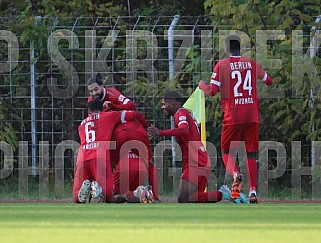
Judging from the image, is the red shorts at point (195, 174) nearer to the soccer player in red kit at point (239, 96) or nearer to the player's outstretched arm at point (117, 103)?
the soccer player in red kit at point (239, 96)

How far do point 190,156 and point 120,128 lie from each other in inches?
36.7

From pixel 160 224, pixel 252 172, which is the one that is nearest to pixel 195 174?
pixel 252 172

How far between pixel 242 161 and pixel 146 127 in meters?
3.26

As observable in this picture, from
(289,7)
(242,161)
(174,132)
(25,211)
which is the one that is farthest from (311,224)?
(289,7)

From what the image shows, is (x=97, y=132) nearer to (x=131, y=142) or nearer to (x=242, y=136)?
(x=131, y=142)

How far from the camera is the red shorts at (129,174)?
1391cm

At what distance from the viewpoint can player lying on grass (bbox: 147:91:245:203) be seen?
14.0m

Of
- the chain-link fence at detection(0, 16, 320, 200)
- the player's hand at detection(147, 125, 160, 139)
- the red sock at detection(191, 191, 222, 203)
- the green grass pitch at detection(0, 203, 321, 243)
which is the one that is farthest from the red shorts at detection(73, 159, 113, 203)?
the chain-link fence at detection(0, 16, 320, 200)

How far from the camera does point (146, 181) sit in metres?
14.5

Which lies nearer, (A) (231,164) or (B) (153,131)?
(B) (153,131)

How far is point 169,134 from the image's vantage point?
13719 millimetres

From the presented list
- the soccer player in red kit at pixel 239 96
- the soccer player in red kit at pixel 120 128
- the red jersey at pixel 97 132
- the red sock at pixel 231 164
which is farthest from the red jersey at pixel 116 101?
the red sock at pixel 231 164

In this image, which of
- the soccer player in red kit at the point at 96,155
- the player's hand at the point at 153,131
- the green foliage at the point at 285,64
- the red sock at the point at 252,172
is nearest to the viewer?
the soccer player in red kit at the point at 96,155

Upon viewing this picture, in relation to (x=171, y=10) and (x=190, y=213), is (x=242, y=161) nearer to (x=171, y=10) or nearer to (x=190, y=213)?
(x=171, y=10)
